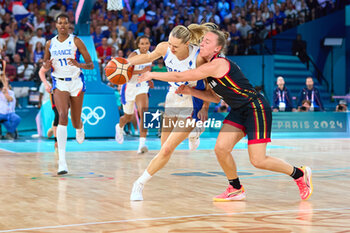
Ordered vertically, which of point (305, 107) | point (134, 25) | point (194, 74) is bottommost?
point (305, 107)

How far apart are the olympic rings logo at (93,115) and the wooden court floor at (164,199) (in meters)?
4.13

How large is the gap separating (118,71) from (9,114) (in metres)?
9.04

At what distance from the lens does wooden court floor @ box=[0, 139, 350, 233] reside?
4484mm

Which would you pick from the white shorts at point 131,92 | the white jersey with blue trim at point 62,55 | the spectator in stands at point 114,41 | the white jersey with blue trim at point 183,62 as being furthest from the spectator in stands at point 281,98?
the white jersey with blue trim at point 183,62

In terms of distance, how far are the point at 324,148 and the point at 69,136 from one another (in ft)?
19.6

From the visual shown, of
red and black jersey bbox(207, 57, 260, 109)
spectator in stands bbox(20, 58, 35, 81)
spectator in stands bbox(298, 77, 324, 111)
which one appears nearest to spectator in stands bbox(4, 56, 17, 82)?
spectator in stands bbox(20, 58, 35, 81)

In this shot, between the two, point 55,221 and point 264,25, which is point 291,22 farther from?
point 55,221

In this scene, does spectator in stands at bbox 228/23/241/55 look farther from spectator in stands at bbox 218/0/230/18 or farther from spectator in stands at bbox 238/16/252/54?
spectator in stands at bbox 218/0/230/18

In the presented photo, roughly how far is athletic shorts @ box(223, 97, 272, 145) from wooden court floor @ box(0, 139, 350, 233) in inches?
25.7

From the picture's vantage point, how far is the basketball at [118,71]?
583cm

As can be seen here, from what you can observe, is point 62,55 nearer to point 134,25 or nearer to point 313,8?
point 134,25

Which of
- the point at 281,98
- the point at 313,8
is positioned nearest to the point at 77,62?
the point at 281,98

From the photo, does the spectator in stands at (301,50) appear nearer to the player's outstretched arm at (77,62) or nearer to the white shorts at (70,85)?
the player's outstretched arm at (77,62)

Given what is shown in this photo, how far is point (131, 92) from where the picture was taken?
36.6 feet
